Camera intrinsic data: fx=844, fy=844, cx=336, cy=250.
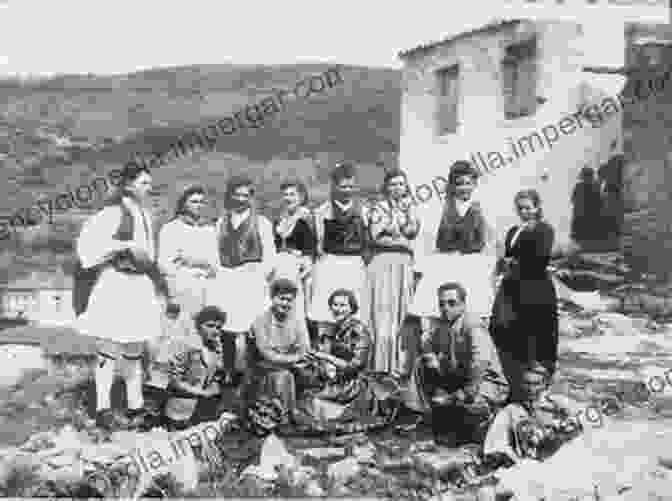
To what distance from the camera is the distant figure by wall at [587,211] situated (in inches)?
231

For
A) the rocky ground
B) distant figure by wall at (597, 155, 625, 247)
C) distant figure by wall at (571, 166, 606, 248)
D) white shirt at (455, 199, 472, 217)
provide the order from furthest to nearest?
distant figure by wall at (597, 155, 625, 247) < distant figure by wall at (571, 166, 606, 248) < white shirt at (455, 199, 472, 217) < the rocky ground

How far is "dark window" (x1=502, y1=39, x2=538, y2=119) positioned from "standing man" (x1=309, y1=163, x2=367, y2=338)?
4.19 ft

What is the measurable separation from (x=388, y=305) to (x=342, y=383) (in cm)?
61

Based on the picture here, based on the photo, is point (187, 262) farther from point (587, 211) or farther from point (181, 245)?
point (587, 211)

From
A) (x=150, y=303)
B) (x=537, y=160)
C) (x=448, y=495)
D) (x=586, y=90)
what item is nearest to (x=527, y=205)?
(x=537, y=160)

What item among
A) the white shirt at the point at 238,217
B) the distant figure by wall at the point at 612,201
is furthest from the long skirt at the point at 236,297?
the distant figure by wall at the point at 612,201

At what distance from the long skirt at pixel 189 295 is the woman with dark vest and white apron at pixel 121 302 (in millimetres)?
103

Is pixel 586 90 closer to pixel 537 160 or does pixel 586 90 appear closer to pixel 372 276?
pixel 537 160

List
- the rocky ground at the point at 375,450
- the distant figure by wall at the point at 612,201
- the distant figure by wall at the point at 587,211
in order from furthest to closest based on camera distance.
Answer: the distant figure by wall at the point at 612,201 < the distant figure by wall at the point at 587,211 < the rocky ground at the point at 375,450

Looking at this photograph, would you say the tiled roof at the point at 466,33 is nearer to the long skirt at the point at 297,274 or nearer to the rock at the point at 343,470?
the long skirt at the point at 297,274

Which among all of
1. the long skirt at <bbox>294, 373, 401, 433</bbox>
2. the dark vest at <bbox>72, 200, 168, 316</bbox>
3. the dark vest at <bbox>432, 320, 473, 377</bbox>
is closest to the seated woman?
the long skirt at <bbox>294, 373, 401, 433</bbox>

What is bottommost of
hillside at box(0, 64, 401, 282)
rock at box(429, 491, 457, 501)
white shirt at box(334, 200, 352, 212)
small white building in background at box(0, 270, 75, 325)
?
rock at box(429, 491, 457, 501)

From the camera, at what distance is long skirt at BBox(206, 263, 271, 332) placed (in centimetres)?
562

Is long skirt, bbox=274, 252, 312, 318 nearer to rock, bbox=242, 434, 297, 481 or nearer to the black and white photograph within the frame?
the black and white photograph
